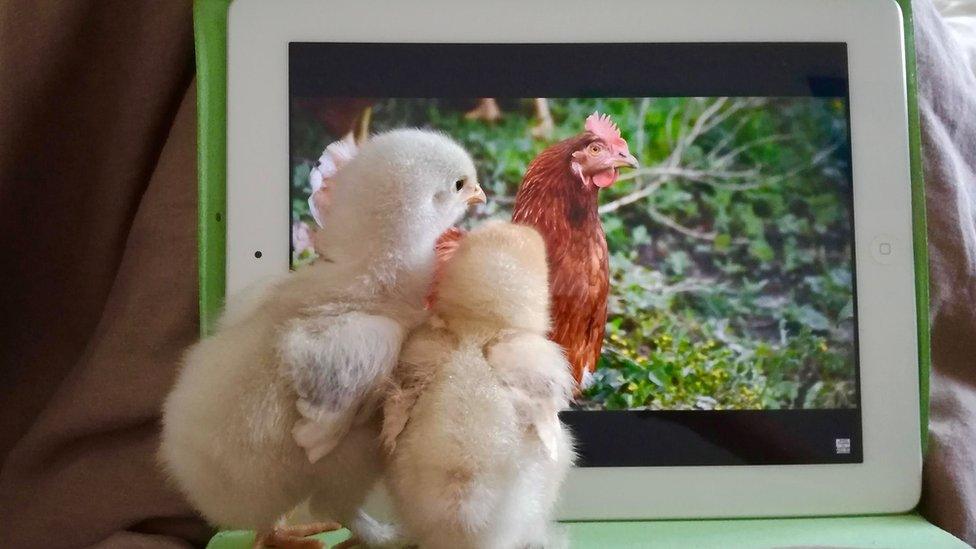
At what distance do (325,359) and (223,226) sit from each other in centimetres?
27

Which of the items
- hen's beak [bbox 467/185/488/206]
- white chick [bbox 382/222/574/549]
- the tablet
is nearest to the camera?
white chick [bbox 382/222/574/549]

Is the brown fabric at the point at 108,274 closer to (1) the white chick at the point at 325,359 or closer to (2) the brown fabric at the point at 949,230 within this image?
(2) the brown fabric at the point at 949,230

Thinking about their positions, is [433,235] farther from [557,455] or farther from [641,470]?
[641,470]

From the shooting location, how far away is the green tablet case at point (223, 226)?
61cm

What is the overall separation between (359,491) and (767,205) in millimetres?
396

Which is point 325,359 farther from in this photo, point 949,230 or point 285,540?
point 949,230

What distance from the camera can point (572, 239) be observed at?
2.15ft

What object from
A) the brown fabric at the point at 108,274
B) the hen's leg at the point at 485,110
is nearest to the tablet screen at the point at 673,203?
the hen's leg at the point at 485,110

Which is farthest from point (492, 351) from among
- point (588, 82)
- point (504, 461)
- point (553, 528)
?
point (588, 82)

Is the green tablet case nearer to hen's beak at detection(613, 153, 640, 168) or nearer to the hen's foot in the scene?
the hen's foot

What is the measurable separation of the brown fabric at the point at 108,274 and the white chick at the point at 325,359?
210 millimetres

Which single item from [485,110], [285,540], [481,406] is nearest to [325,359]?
[481,406]

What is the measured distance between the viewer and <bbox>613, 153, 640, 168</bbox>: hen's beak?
663 mm

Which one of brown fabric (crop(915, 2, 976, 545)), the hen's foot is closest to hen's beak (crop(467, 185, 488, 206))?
the hen's foot
